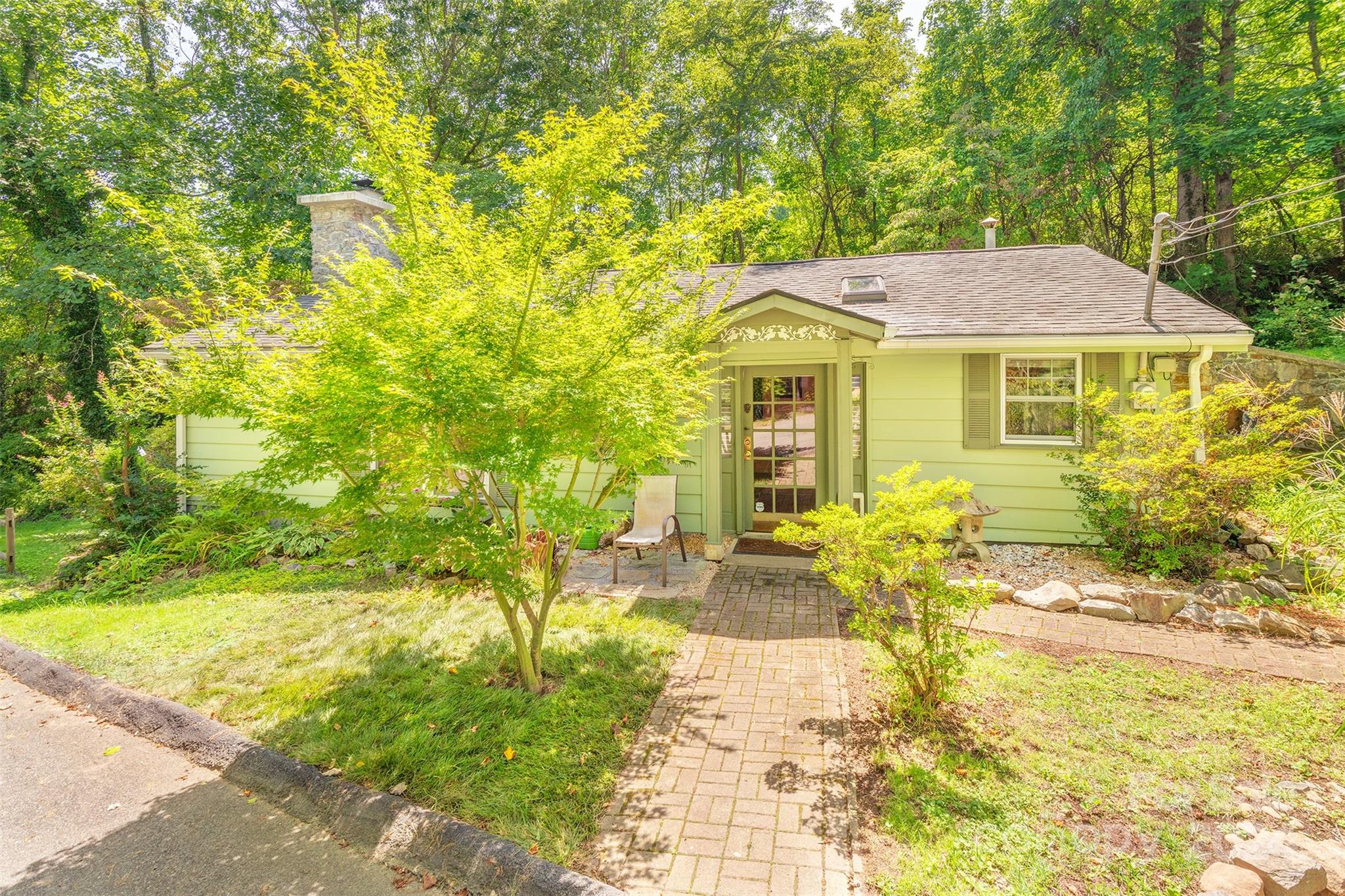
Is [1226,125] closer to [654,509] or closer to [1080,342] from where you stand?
[1080,342]

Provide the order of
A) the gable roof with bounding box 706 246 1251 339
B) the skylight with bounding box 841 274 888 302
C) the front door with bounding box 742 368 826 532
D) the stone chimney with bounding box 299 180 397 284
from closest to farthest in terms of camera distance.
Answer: the gable roof with bounding box 706 246 1251 339 < the front door with bounding box 742 368 826 532 < the skylight with bounding box 841 274 888 302 < the stone chimney with bounding box 299 180 397 284

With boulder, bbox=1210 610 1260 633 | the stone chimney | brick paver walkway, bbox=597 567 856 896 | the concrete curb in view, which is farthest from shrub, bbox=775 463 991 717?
the stone chimney

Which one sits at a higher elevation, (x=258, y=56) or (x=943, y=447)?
(x=258, y=56)

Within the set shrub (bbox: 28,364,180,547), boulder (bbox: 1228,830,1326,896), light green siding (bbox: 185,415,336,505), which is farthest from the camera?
light green siding (bbox: 185,415,336,505)

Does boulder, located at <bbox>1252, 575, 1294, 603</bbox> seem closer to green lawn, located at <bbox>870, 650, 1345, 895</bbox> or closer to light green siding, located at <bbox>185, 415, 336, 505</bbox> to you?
green lawn, located at <bbox>870, 650, 1345, 895</bbox>

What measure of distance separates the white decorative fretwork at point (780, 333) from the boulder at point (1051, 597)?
3034 mm

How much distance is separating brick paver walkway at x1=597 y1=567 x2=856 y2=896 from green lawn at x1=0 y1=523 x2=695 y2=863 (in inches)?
7.7

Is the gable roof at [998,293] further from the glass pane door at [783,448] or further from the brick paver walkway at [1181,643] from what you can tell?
the brick paver walkway at [1181,643]

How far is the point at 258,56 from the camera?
15.3m

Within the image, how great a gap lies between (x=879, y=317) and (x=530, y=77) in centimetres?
1426

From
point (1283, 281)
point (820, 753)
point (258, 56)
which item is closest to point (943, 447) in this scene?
point (820, 753)

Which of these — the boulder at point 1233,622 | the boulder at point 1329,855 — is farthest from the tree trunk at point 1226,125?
the boulder at point 1329,855

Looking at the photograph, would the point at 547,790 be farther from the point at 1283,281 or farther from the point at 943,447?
the point at 1283,281

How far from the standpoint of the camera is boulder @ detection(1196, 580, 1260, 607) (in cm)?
500
